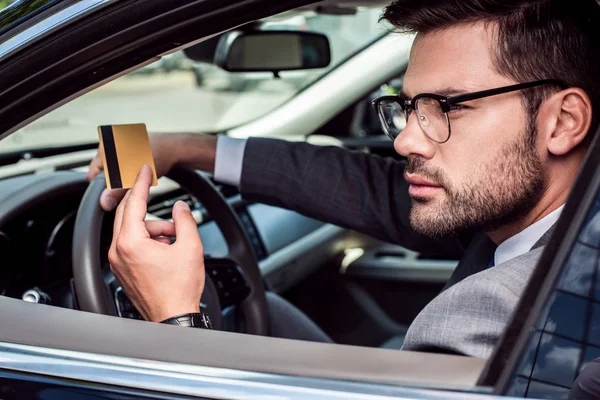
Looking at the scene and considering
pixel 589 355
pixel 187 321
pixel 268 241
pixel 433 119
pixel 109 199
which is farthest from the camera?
pixel 268 241

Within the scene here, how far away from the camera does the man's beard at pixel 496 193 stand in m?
1.42

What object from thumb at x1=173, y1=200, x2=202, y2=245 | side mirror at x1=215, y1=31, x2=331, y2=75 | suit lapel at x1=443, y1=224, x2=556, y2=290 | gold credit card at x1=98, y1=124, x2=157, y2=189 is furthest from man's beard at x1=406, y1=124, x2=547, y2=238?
side mirror at x1=215, y1=31, x2=331, y2=75

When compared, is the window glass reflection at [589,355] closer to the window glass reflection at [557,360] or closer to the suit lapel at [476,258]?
the window glass reflection at [557,360]

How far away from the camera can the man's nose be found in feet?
4.85

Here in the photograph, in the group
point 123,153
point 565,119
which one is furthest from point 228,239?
point 565,119

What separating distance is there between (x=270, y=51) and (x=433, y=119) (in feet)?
3.77

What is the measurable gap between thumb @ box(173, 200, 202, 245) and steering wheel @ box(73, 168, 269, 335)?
0.84 ft

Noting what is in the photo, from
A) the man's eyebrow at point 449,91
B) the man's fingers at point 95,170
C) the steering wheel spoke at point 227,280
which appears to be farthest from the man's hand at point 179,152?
the man's eyebrow at point 449,91

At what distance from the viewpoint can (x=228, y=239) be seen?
2.12 metres

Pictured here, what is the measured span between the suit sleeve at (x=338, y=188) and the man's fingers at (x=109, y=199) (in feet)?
1.68

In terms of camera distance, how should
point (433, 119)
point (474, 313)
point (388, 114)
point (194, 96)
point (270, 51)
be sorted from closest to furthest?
point (474, 313), point (433, 119), point (388, 114), point (270, 51), point (194, 96)

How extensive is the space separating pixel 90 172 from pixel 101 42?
2.31ft

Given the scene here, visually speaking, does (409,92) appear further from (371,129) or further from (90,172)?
(371,129)

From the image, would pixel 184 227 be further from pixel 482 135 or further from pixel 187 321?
pixel 482 135
